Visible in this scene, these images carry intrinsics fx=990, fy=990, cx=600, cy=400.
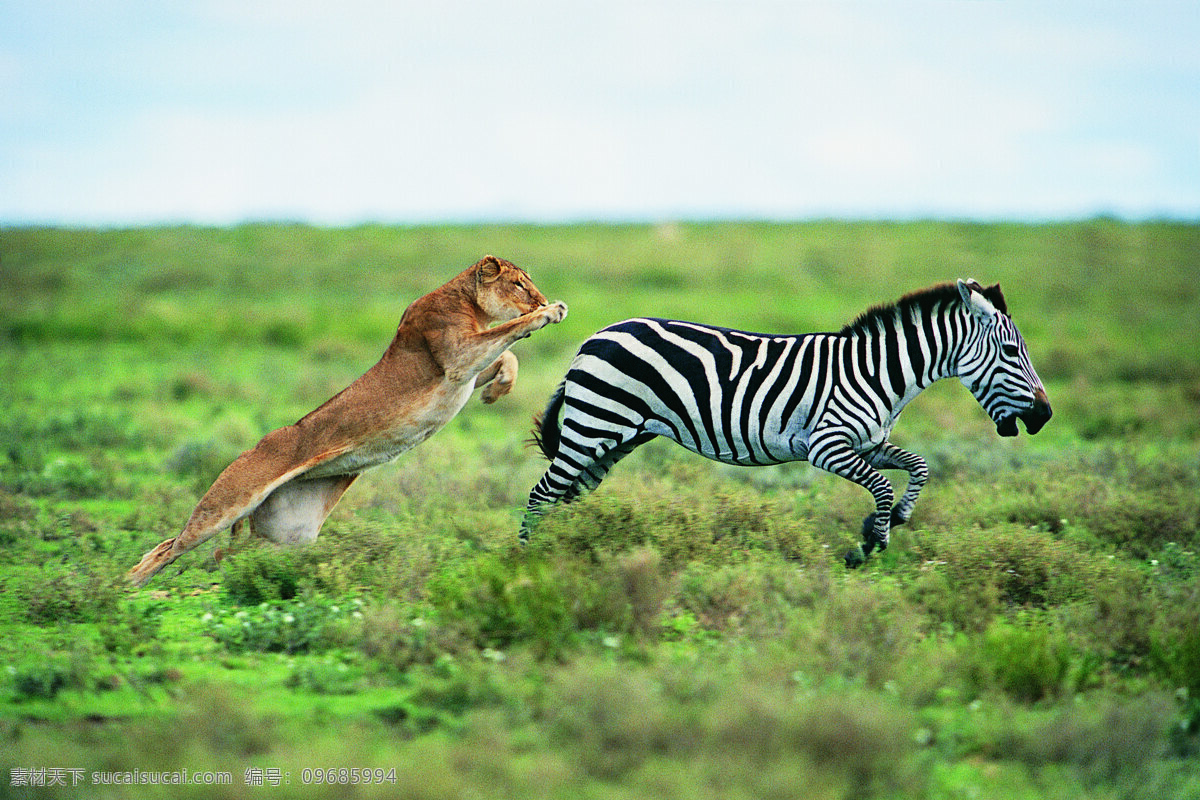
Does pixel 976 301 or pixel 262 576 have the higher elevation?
pixel 976 301

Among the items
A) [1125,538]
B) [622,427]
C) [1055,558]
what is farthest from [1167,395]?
[622,427]

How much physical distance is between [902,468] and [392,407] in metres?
3.77

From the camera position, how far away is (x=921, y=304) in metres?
7.28

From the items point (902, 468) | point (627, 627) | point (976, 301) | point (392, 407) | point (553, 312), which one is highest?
point (976, 301)

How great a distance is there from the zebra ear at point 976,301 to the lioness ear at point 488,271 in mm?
3285

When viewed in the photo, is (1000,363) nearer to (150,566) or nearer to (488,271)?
(488,271)

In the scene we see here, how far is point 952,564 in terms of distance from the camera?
23.2ft

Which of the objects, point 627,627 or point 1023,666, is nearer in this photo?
point 1023,666

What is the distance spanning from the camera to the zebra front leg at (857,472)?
6.96m

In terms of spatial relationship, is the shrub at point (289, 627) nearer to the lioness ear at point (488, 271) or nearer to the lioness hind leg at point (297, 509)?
the lioness hind leg at point (297, 509)

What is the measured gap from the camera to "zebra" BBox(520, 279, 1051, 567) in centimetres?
708

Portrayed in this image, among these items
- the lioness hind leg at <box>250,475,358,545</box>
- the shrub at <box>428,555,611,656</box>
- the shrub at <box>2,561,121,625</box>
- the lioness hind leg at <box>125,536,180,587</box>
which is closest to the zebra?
the shrub at <box>428,555,611,656</box>

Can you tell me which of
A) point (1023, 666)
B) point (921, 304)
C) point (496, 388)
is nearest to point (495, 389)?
point (496, 388)

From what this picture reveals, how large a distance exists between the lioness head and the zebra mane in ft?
7.81
